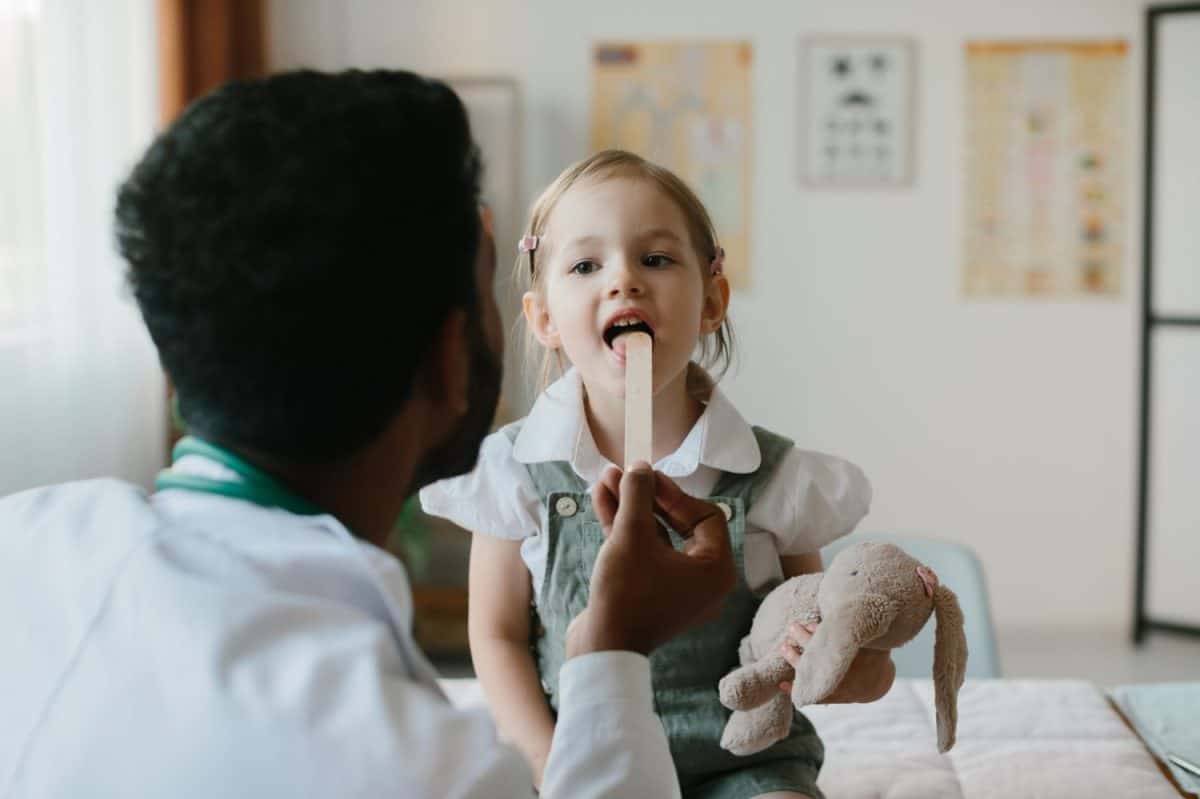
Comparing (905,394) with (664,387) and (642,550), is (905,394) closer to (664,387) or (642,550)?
(664,387)

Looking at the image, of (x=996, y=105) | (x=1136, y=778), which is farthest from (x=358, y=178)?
(x=996, y=105)

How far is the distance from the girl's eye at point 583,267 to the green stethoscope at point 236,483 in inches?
20.5

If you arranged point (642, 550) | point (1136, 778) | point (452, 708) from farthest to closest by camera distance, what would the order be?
point (1136, 778)
point (642, 550)
point (452, 708)

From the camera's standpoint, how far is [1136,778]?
3.94ft

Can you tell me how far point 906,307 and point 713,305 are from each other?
254 centimetres

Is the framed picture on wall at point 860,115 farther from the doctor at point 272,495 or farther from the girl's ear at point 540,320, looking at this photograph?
the doctor at point 272,495

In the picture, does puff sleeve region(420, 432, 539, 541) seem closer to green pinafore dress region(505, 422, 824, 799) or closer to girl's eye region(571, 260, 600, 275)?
green pinafore dress region(505, 422, 824, 799)


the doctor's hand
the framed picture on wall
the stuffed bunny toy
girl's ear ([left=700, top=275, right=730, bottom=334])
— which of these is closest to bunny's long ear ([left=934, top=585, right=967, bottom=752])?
the stuffed bunny toy

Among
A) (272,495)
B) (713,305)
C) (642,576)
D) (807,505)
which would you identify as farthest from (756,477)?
(272,495)

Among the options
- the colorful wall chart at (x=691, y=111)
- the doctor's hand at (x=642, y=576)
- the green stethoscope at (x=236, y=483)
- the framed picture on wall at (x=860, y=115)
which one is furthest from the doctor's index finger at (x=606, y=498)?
the framed picture on wall at (x=860, y=115)

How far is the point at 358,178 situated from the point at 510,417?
9.30ft

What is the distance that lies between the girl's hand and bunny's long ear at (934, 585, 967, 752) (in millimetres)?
39

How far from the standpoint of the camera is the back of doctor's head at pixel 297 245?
60 cm

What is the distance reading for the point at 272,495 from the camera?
2.16ft
